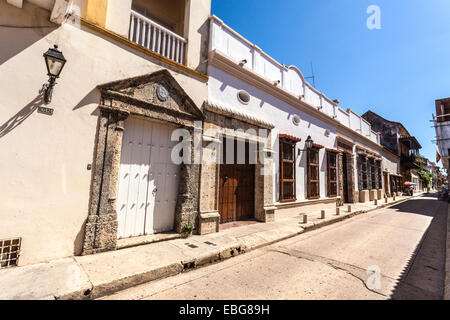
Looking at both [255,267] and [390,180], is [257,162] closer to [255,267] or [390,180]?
[255,267]

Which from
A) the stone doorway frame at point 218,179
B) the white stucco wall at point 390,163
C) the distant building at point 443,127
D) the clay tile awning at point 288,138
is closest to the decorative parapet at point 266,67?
the stone doorway frame at point 218,179

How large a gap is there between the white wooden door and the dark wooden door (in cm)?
178

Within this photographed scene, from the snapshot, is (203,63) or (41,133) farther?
(203,63)

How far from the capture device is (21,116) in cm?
325

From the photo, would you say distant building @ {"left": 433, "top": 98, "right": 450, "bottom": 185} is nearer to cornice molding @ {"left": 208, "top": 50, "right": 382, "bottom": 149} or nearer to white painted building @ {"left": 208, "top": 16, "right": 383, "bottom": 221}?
white painted building @ {"left": 208, "top": 16, "right": 383, "bottom": 221}

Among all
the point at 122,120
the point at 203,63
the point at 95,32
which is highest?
the point at 203,63

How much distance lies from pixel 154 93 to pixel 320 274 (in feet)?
16.8

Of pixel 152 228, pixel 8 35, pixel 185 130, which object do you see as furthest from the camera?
pixel 185 130

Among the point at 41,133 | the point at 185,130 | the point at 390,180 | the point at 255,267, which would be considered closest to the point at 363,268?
the point at 255,267

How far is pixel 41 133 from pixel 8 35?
1650mm

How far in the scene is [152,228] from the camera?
482cm

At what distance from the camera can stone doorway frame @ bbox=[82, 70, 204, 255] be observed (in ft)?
12.5

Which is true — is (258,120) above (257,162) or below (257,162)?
above
